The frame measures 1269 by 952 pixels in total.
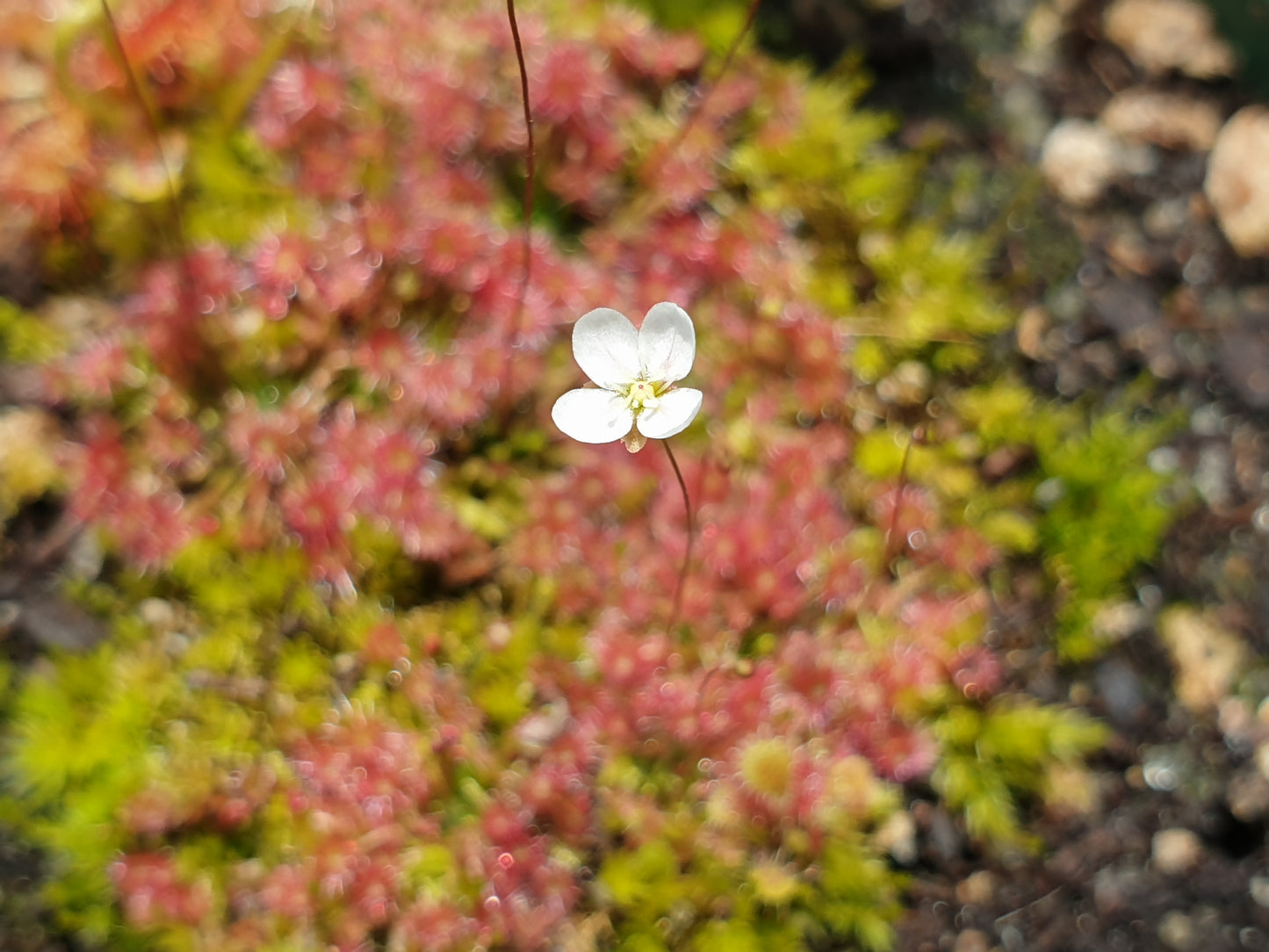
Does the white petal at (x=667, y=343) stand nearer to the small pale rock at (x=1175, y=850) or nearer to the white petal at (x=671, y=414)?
the white petal at (x=671, y=414)

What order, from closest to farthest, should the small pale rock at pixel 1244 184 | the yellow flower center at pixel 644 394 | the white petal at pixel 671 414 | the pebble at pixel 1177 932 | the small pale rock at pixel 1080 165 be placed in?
the white petal at pixel 671 414, the yellow flower center at pixel 644 394, the pebble at pixel 1177 932, the small pale rock at pixel 1244 184, the small pale rock at pixel 1080 165

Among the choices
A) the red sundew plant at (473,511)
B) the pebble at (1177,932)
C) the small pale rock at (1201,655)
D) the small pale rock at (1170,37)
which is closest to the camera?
the red sundew plant at (473,511)

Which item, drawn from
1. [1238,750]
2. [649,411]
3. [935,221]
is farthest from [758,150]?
[1238,750]

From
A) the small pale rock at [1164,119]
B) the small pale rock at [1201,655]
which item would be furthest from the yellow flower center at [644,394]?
the small pale rock at [1164,119]

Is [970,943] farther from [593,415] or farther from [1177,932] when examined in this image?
[593,415]

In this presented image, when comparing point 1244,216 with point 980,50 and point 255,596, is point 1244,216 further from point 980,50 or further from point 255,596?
point 255,596

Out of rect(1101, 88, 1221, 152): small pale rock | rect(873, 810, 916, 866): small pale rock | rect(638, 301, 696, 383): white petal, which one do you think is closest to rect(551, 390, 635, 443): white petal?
rect(638, 301, 696, 383): white petal
